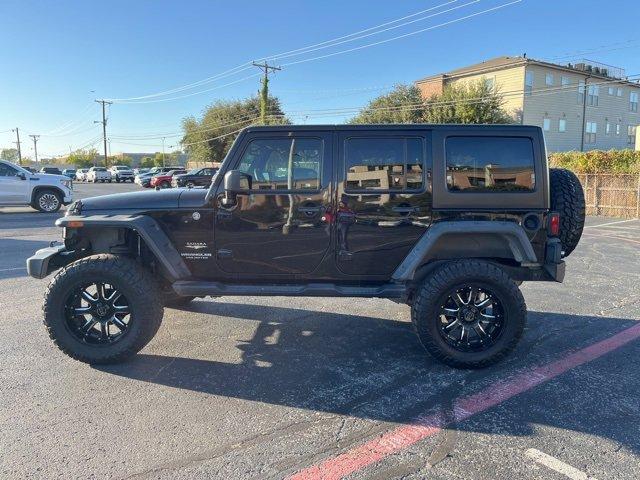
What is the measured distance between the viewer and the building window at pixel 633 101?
143 ft

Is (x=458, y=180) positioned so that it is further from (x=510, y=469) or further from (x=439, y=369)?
(x=510, y=469)

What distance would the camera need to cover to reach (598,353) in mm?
4176

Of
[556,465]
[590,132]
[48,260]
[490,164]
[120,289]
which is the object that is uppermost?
[590,132]

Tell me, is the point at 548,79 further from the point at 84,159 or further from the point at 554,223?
the point at 84,159

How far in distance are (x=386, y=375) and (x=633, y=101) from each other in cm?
5187

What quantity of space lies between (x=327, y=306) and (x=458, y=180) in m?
2.41

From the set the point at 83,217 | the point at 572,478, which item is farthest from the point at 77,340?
the point at 572,478

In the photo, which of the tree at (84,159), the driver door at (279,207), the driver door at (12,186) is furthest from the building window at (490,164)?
the tree at (84,159)

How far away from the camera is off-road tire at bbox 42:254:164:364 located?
383cm

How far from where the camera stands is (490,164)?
396 cm

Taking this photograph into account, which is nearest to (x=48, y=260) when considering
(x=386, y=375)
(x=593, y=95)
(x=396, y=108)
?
(x=386, y=375)

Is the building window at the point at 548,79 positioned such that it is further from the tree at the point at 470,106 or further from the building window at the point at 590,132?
the building window at the point at 590,132

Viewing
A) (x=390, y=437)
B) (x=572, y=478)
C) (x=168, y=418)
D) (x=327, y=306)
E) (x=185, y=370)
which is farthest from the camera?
(x=327, y=306)

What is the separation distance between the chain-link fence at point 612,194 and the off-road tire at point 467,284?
15.6 meters
